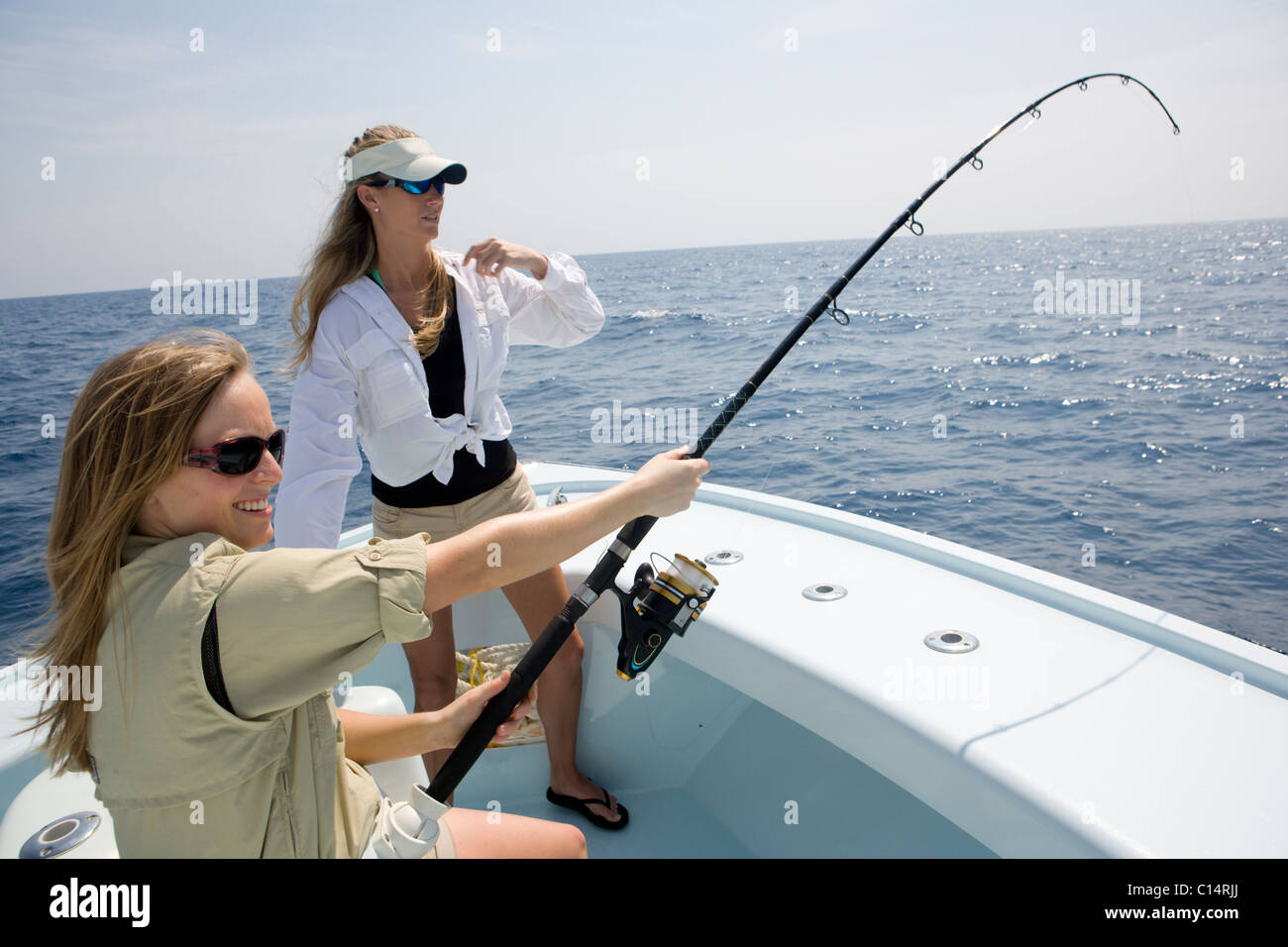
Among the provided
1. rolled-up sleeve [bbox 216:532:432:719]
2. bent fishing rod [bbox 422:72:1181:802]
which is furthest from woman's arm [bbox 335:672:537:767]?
rolled-up sleeve [bbox 216:532:432:719]

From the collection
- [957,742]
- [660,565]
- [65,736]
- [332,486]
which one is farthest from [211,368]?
[660,565]

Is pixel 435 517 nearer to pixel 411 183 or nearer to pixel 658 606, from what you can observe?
pixel 658 606

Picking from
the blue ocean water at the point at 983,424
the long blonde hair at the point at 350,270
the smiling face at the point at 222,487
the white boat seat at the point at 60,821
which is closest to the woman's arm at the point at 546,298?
the long blonde hair at the point at 350,270

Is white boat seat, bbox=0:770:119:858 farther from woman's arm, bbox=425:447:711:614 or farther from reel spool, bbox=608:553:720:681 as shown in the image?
reel spool, bbox=608:553:720:681

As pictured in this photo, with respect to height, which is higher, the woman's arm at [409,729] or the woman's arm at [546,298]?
the woman's arm at [546,298]

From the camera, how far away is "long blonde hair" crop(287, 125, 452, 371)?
1917 mm

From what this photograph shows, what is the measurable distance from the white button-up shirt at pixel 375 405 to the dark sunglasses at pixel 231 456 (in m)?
0.65

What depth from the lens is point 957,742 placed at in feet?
4.72

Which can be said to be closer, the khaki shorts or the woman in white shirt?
the woman in white shirt

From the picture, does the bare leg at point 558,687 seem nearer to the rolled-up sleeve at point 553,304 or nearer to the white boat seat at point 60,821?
the rolled-up sleeve at point 553,304

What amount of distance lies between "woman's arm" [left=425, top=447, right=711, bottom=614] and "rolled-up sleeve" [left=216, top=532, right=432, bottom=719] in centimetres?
8

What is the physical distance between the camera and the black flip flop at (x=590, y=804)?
8.05 ft

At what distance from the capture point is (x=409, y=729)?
1.41 m
